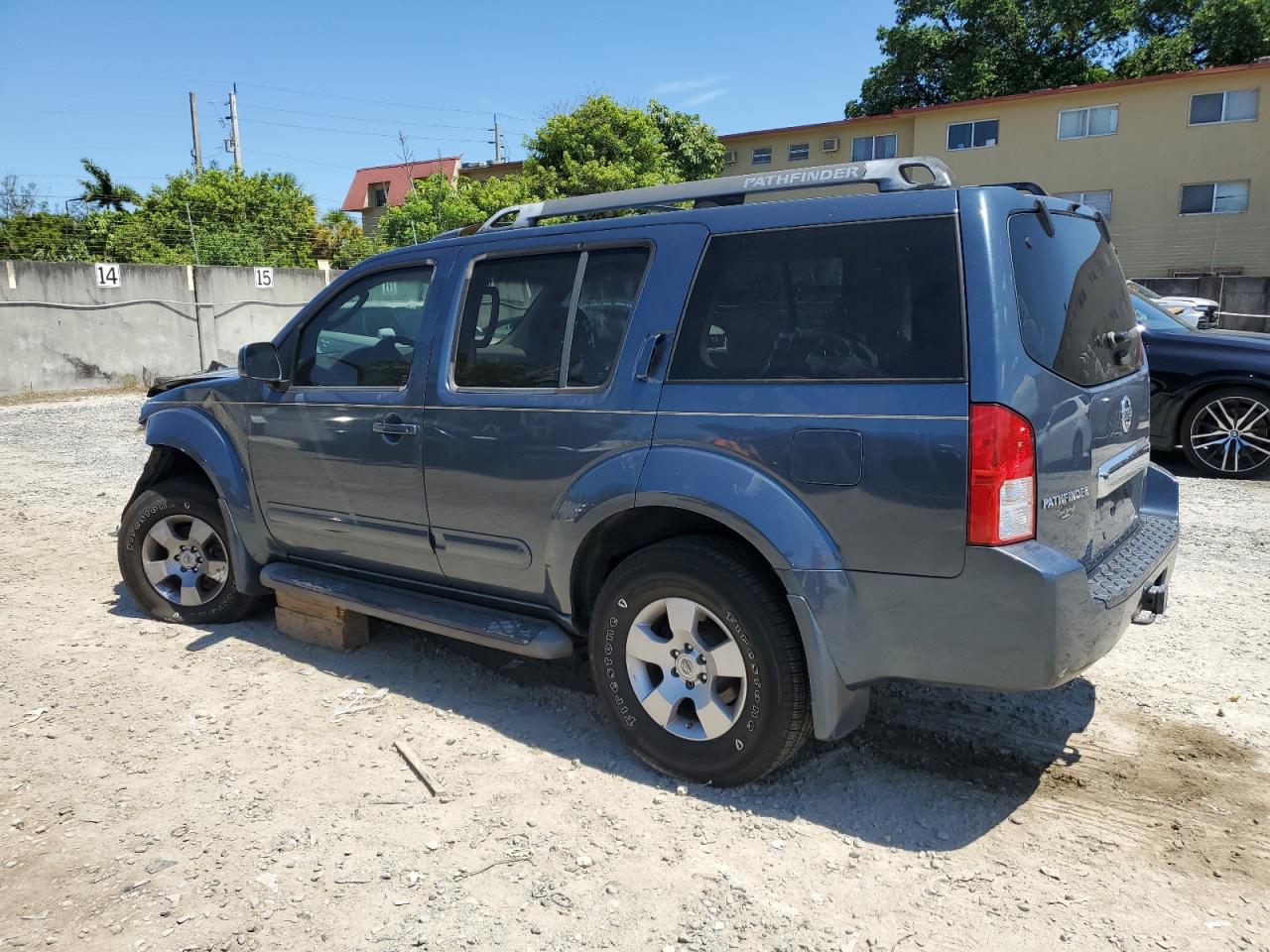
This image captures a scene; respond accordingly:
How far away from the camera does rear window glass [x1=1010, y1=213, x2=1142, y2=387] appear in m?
2.75

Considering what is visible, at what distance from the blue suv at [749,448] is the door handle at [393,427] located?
0.04ft

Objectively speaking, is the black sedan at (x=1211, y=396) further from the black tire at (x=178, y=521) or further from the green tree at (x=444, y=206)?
the green tree at (x=444, y=206)

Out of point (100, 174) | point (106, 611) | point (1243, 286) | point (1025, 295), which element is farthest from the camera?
point (100, 174)

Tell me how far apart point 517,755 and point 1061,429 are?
7.36 ft

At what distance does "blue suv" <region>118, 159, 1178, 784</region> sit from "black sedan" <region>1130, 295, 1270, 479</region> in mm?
4845

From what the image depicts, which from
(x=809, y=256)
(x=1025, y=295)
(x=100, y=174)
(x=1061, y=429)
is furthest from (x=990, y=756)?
(x=100, y=174)

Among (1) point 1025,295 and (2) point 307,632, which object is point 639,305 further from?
(2) point 307,632

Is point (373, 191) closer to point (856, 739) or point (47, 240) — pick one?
point (47, 240)

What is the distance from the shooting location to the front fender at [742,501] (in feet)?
9.30

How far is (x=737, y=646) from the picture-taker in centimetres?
302

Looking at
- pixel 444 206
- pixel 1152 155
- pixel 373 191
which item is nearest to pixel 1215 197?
pixel 1152 155

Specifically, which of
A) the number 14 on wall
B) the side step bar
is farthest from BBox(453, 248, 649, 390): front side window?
the number 14 on wall

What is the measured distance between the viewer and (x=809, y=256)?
2967 millimetres

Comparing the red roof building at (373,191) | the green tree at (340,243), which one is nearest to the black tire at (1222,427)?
the green tree at (340,243)
